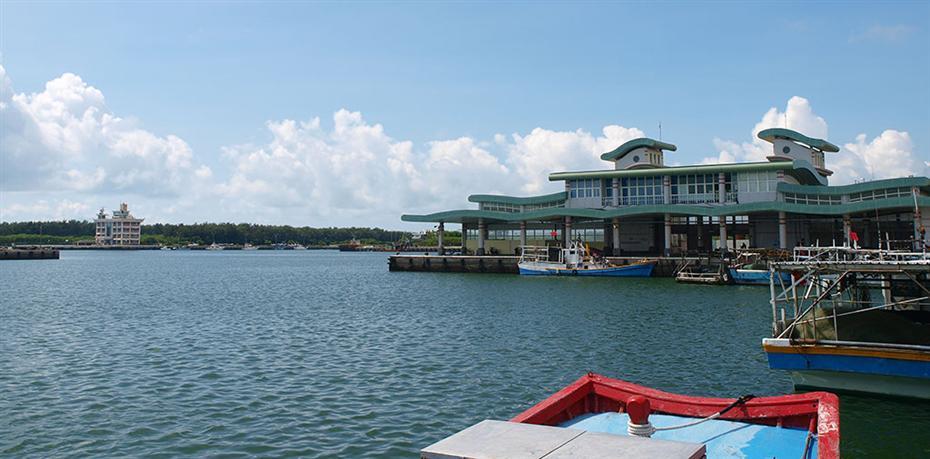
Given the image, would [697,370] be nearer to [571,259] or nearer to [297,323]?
[297,323]

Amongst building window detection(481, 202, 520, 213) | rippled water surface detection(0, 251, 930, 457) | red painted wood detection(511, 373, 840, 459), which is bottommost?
rippled water surface detection(0, 251, 930, 457)

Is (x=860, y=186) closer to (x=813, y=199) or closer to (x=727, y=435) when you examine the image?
(x=813, y=199)

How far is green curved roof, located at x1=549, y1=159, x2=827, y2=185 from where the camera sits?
7088 centimetres

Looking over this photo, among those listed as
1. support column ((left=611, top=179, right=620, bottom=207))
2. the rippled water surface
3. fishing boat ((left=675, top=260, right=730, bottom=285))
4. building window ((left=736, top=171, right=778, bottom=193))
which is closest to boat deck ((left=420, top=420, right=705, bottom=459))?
the rippled water surface

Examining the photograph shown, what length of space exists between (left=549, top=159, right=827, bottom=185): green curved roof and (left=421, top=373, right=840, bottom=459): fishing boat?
66.5 metres

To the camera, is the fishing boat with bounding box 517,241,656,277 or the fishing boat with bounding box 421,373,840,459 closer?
the fishing boat with bounding box 421,373,840,459

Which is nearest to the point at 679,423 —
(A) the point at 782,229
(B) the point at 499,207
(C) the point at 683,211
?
(C) the point at 683,211

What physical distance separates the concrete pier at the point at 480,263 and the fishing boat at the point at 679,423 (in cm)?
5509

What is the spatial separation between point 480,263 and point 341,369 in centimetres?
5693

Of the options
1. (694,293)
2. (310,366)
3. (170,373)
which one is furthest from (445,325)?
(694,293)

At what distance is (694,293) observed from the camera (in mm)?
48812

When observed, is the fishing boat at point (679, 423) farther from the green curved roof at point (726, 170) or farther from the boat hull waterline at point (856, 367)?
the green curved roof at point (726, 170)

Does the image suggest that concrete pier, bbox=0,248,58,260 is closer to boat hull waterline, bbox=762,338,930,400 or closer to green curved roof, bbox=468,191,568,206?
green curved roof, bbox=468,191,568,206

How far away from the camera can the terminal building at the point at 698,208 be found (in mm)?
67188
